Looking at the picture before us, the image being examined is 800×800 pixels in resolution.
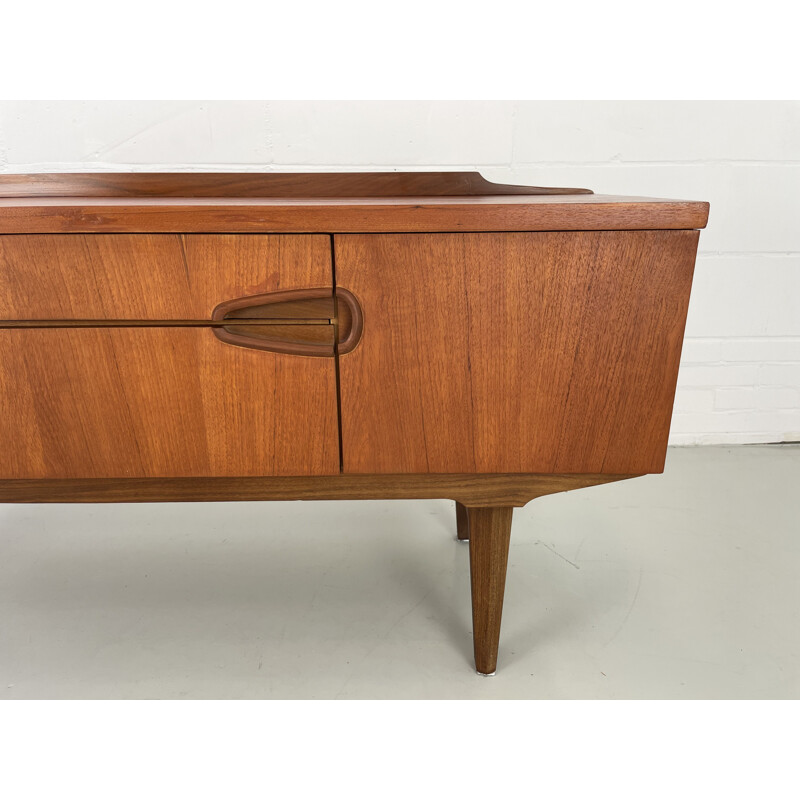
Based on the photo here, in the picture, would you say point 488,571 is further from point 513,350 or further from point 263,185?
point 263,185

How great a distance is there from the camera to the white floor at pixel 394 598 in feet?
3.23

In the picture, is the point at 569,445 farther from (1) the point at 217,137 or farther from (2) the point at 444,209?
(1) the point at 217,137

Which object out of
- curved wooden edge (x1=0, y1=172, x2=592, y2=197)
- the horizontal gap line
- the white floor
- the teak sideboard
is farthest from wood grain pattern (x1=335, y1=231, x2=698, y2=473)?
curved wooden edge (x1=0, y1=172, x2=592, y2=197)

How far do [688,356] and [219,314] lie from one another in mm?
1335

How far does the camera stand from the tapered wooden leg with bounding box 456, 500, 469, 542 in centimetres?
134

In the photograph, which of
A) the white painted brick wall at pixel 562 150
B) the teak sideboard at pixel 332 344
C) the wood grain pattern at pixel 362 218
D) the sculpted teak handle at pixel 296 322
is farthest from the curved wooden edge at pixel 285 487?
the white painted brick wall at pixel 562 150

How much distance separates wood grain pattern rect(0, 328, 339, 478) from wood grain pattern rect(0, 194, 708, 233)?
12 centimetres

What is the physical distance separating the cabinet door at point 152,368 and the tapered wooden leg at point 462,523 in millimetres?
533

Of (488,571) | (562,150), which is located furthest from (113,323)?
(562,150)

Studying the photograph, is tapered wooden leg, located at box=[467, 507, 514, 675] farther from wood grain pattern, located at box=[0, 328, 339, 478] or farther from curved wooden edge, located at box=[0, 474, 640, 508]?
wood grain pattern, located at box=[0, 328, 339, 478]

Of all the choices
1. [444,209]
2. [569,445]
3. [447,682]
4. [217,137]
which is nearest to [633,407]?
[569,445]

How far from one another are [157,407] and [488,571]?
477mm

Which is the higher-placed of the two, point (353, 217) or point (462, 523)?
point (353, 217)

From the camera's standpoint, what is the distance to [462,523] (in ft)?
4.42
